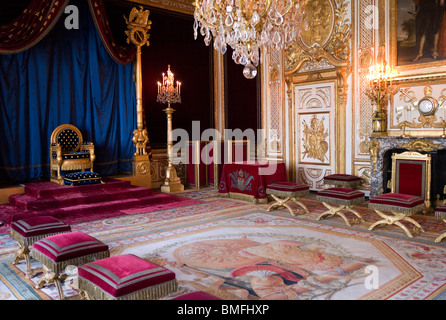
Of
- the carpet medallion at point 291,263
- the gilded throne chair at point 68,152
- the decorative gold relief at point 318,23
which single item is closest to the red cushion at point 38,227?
the carpet medallion at point 291,263

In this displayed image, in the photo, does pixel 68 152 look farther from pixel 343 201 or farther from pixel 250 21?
pixel 343 201

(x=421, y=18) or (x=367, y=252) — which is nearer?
(x=367, y=252)

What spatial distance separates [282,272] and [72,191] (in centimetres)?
401

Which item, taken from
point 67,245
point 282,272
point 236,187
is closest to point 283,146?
point 236,187

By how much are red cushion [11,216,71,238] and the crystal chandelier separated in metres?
2.57

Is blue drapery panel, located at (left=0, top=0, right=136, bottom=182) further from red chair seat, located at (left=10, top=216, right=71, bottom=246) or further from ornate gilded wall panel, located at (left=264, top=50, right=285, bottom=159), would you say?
red chair seat, located at (left=10, top=216, right=71, bottom=246)

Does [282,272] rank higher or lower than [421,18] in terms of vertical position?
lower

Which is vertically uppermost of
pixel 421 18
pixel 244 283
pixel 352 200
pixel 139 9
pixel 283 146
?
pixel 139 9

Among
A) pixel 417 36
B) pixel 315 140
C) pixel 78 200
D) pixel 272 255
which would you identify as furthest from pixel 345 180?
pixel 78 200

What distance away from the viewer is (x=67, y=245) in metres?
2.87

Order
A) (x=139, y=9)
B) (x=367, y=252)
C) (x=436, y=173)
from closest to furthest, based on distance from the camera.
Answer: (x=367, y=252)
(x=436, y=173)
(x=139, y=9)

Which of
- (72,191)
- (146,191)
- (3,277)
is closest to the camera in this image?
(3,277)

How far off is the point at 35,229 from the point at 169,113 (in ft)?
15.5

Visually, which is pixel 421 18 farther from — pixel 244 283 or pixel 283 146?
pixel 244 283
